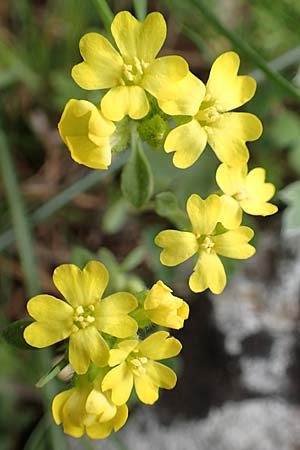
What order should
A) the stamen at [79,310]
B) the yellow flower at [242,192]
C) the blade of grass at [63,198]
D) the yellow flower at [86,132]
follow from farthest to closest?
the blade of grass at [63,198] → the yellow flower at [242,192] → the stamen at [79,310] → the yellow flower at [86,132]

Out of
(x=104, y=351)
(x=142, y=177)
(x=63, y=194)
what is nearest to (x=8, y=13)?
(x=63, y=194)

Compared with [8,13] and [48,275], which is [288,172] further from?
[8,13]

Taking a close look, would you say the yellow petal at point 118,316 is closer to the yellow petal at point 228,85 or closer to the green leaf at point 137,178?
the green leaf at point 137,178

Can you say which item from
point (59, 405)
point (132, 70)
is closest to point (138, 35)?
point (132, 70)

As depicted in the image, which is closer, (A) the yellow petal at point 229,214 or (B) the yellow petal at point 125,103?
(B) the yellow petal at point 125,103

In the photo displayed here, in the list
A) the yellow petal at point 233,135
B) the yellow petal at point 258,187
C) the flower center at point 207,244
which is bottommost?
the flower center at point 207,244

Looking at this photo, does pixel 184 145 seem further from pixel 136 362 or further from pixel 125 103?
pixel 136 362

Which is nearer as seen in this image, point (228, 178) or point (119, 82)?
point (119, 82)

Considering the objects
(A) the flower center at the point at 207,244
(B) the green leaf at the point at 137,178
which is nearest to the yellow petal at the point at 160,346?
(A) the flower center at the point at 207,244
